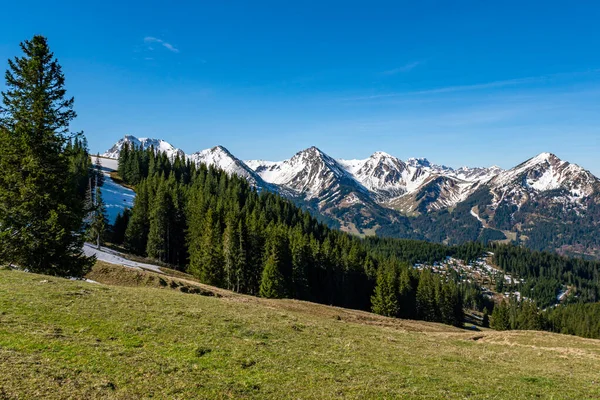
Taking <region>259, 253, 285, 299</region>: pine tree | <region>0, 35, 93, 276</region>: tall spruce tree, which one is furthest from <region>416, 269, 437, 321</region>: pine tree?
<region>0, 35, 93, 276</region>: tall spruce tree

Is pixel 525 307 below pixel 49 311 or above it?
below

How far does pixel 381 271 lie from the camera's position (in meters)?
103

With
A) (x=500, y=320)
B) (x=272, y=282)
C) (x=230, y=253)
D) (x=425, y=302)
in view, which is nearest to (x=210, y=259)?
(x=230, y=253)

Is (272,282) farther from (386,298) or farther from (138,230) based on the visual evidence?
(138,230)

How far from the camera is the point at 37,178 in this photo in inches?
1133

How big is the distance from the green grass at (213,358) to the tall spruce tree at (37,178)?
161 inches

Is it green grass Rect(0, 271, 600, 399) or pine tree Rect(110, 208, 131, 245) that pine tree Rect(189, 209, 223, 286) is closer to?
pine tree Rect(110, 208, 131, 245)

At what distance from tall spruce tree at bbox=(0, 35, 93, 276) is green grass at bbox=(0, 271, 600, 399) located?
408 centimetres

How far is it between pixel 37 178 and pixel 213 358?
23660 millimetres

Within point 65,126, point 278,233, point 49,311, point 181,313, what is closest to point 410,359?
point 181,313

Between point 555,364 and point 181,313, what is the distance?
1078 inches

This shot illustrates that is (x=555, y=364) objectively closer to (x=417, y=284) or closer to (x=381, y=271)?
(x=381, y=271)

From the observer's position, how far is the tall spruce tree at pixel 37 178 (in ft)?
92.0

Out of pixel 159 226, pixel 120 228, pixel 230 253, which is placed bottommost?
pixel 120 228
